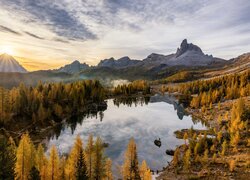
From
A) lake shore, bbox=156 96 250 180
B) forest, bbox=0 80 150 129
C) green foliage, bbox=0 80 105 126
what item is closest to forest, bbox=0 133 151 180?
lake shore, bbox=156 96 250 180

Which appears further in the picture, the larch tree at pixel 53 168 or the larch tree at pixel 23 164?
the larch tree at pixel 53 168

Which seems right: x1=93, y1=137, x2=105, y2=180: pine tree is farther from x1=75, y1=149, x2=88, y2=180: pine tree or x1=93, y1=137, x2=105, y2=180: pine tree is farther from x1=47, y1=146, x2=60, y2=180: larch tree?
x1=47, y1=146, x2=60, y2=180: larch tree

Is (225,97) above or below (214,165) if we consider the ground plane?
above

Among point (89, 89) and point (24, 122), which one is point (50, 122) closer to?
point (24, 122)

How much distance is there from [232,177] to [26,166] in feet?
162

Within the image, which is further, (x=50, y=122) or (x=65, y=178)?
(x=50, y=122)

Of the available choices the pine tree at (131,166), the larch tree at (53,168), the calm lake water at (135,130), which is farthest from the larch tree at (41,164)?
the calm lake water at (135,130)

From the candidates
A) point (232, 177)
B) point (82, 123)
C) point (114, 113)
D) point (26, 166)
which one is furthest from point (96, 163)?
point (114, 113)

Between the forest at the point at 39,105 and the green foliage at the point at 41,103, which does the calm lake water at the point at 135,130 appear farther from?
the green foliage at the point at 41,103

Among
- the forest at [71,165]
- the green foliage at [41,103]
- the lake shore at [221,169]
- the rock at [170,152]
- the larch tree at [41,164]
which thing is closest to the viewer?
the forest at [71,165]

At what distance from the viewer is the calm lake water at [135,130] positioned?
88.8 metres

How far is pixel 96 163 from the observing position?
51.9m

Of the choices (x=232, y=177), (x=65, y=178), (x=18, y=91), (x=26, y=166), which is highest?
(x=18, y=91)

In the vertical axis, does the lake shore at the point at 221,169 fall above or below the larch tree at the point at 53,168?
below
